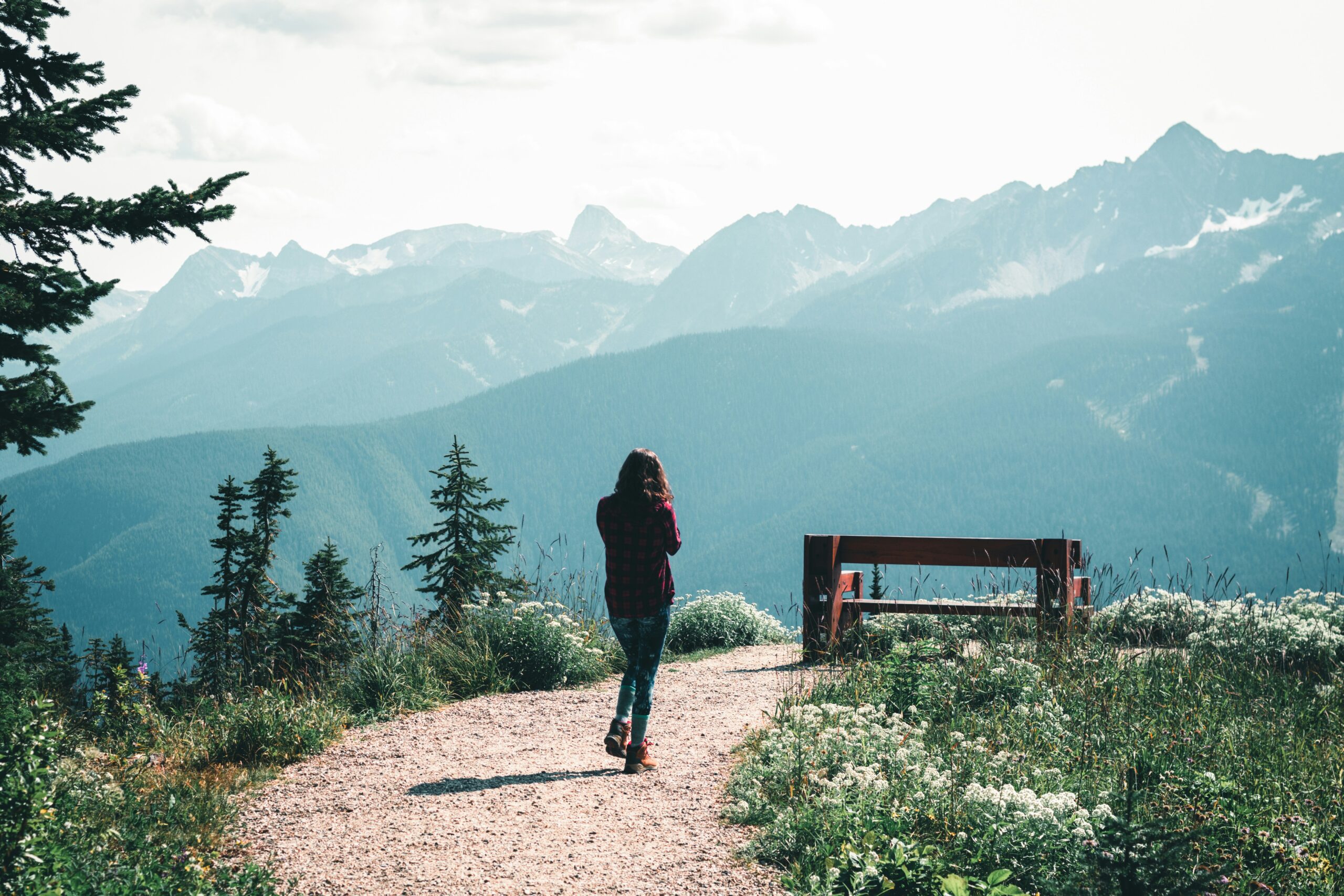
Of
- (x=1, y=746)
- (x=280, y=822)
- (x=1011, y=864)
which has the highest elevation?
(x=1, y=746)

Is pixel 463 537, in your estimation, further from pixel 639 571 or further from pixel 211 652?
pixel 639 571

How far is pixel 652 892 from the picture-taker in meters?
→ 4.66

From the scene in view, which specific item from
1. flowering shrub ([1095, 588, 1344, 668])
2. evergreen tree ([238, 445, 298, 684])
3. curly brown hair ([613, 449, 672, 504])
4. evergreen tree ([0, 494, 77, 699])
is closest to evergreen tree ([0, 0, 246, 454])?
evergreen tree ([0, 494, 77, 699])

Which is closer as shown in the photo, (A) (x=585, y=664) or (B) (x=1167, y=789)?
(B) (x=1167, y=789)

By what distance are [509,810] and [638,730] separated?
104 centimetres

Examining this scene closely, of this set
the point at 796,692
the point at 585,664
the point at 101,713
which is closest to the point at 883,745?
the point at 796,692

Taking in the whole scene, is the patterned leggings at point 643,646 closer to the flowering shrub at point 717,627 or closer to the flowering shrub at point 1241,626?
the flowering shrub at point 1241,626

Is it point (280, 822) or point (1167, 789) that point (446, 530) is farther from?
point (1167, 789)

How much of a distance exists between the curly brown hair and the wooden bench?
3.29 meters

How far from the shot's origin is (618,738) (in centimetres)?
653

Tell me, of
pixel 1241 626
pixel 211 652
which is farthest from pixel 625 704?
pixel 211 652

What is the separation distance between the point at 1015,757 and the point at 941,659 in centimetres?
222

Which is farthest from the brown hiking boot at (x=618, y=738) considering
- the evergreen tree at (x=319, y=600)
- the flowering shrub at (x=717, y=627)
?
the flowering shrub at (x=717, y=627)

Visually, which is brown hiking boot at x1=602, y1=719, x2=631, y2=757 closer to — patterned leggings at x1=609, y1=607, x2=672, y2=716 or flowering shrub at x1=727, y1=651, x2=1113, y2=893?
patterned leggings at x1=609, y1=607, x2=672, y2=716
